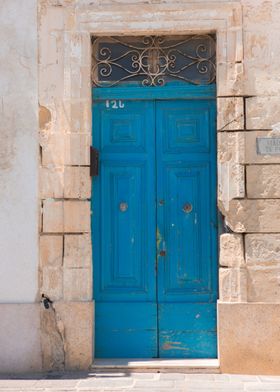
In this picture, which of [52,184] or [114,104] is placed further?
[114,104]

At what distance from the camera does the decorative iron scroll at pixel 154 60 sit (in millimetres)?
6598

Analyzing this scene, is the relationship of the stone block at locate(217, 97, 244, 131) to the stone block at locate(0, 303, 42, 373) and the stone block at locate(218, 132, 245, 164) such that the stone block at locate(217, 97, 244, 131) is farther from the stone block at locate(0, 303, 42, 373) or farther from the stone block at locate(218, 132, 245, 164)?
the stone block at locate(0, 303, 42, 373)

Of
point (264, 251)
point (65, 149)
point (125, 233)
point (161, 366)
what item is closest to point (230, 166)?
point (264, 251)

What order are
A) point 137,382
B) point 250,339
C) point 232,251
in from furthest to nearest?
1. point 232,251
2. point 250,339
3. point 137,382

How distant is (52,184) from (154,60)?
5.36 ft

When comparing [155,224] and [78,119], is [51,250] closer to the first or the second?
[155,224]

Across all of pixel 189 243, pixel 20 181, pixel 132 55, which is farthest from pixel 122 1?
pixel 189 243

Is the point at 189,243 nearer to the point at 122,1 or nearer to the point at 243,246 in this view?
the point at 243,246

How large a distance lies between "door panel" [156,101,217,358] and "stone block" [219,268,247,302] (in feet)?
0.65

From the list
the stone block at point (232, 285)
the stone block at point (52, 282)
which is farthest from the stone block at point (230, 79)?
the stone block at point (52, 282)

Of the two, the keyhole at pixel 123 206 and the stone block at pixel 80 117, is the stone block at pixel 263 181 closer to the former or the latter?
the keyhole at pixel 123 206

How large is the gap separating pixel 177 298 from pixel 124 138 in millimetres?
1690

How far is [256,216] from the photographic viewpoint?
625 centimetres

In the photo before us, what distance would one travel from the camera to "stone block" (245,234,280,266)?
6.21 m
